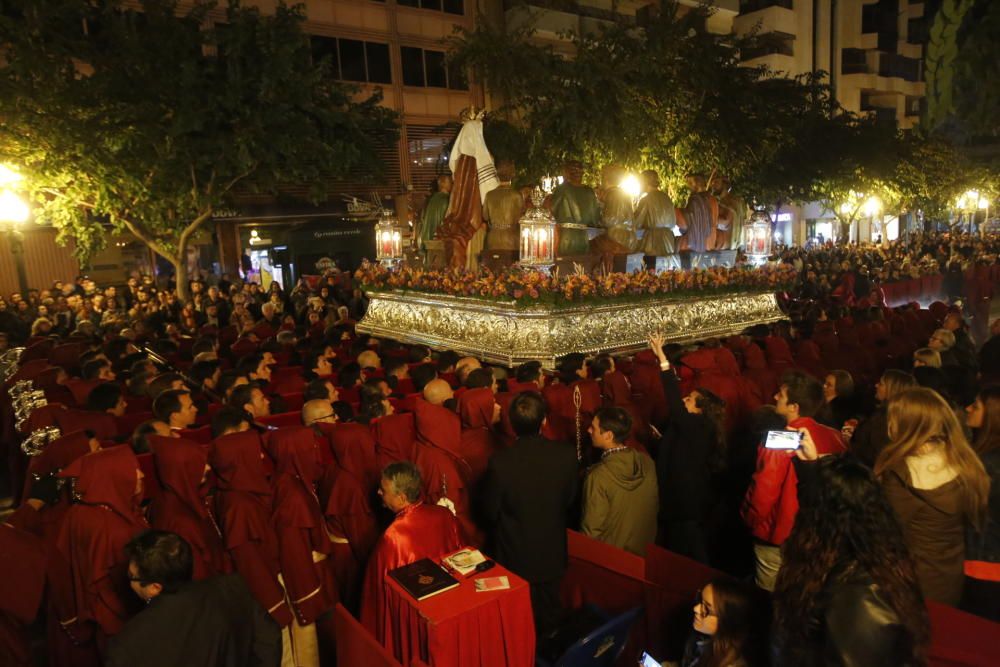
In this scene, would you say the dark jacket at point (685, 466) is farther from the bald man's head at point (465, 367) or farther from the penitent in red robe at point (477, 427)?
the bald man's head at point (465, 367)

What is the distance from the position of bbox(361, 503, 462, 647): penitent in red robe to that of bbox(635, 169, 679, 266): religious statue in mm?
9177

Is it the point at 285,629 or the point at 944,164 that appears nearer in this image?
the point at 285,629

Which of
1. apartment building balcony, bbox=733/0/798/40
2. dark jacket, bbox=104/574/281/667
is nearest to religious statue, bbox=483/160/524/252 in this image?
dark jacket, bbox=104/574/281/667

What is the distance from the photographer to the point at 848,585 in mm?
2209

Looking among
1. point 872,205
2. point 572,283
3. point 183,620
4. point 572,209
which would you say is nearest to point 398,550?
point 183,620

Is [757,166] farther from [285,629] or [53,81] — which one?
[285,629]

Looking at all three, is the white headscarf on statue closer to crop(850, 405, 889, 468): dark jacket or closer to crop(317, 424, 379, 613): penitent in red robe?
crop(317, 424, 379, 613): penitent in red robe

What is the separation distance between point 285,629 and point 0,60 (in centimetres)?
2108

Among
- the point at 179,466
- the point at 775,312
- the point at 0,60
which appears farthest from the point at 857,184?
the point at 0,60

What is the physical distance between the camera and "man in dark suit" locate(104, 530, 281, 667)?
8.55 feet

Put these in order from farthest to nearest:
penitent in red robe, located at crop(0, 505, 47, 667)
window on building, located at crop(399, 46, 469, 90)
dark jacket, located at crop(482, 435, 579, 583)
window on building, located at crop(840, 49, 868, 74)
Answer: window on building, located at crop(840, 49, 868, 74)
window on building, located at crop(399, 46, 469, 90)
dark jacket, located at crop(482, 435, 579, 583)
penitent in red robe, located at crop(0, 505, 47, 667)

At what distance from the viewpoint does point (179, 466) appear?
3.98 m

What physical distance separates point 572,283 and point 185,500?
253 inches

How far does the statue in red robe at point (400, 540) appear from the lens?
3.39m
